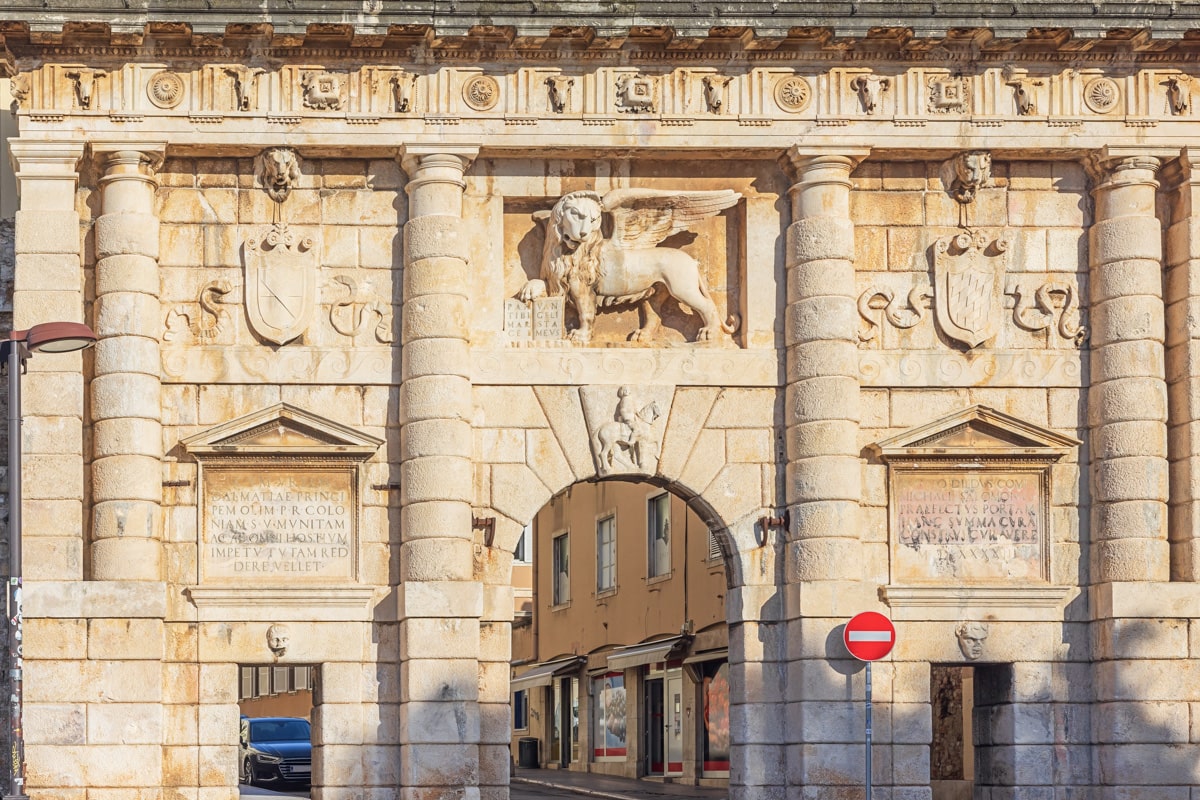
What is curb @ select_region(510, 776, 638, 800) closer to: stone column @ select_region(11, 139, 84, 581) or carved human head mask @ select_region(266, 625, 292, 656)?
carved human head mask @ select_region(266, 625, 292, 656)

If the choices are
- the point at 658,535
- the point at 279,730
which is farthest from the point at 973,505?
the point at 658,535

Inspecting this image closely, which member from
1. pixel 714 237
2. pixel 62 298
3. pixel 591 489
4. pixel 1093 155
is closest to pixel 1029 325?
pixel 1093 155

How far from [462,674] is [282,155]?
6383mm

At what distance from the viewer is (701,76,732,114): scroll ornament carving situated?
1105 inches

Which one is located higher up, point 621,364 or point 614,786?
point 621,364

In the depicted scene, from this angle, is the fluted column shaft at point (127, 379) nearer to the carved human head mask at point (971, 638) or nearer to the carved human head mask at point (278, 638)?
the carved human head mask at point (278, 638)

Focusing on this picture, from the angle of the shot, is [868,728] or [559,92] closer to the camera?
[868,728]

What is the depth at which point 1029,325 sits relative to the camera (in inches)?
1120

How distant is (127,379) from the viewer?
2720 centimetres

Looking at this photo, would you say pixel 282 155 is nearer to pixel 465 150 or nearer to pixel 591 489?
pixel 465 150

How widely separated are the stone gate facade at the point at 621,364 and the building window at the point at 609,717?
20.0 metres

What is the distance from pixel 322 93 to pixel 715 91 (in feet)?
15.1

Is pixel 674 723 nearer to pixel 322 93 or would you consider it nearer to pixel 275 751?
pixel 275 751

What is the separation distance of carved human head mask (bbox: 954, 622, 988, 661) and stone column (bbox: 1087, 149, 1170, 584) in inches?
59.3
